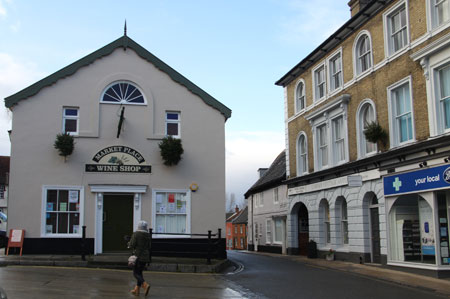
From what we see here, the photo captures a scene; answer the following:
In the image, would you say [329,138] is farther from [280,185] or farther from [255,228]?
[255,228]

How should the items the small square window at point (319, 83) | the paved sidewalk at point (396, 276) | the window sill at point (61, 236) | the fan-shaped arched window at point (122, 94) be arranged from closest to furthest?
the paved sidewalk at point (396, 276) → the window sill at point (61, 236) → the fan-shaped arched window at point (122, 94) → the small square window at point (319, 83)

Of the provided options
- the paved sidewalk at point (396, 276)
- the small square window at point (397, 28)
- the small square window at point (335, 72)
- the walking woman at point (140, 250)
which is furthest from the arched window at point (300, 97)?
the walking woman at point (140, 250)

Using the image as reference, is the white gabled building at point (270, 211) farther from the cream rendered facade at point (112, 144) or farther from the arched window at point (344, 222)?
the cream rendered facade at point (112, 144)

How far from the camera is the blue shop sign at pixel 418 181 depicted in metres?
15.0

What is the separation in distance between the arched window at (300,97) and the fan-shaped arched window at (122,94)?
9.81 meters

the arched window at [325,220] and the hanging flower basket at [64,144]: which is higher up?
the hanging flower basket at [64,144]

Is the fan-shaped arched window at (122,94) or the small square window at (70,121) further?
the fan-shaped arched window at (122,94)

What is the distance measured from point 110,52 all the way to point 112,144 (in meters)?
3.57

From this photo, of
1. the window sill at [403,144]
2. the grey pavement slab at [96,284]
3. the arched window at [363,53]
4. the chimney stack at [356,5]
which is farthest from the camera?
the chimney stack at [356,5]

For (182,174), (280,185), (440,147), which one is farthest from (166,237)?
(280,185)

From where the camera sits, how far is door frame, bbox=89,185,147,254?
60.3 ft

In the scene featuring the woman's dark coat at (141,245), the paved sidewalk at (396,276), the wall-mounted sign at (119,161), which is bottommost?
the paved sidewalk at (396,276)

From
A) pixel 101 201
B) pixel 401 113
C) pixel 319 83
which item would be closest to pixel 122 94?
pixel 101 201

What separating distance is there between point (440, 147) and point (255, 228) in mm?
25008
